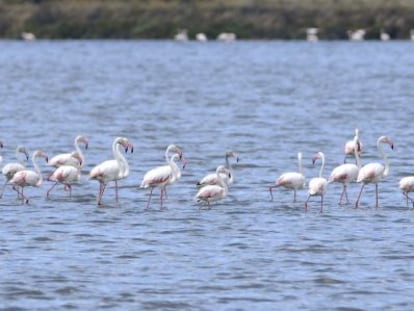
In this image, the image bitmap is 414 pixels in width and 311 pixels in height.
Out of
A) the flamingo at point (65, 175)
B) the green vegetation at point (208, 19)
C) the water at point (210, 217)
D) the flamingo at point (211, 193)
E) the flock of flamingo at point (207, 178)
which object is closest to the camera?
the water at point (210, 217)

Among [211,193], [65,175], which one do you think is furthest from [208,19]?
[211,193]

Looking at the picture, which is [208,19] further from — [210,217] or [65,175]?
[210,217]

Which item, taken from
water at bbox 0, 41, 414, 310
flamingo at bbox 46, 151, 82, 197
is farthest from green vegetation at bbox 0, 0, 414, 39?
flamingo at bbox 46, 151, 82, 197

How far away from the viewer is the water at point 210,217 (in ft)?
49.2

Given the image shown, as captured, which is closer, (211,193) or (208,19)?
(211,193)

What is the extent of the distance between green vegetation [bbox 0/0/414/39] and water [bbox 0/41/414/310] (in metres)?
35.3

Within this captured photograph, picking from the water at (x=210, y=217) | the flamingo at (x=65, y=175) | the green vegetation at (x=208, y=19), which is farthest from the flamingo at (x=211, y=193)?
the green vegetation at (x=208, y=19)

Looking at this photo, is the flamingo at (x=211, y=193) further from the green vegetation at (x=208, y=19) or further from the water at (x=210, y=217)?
the green vegetation at (x=208, y=19)

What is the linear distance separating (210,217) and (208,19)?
221 ft

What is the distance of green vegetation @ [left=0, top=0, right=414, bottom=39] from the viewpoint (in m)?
85.1

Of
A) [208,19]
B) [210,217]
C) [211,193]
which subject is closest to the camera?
[210,217]

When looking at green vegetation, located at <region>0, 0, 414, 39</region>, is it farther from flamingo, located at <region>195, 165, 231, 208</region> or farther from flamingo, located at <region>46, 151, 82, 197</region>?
flamingo, located at <region>195, 165, 231, 208</region>

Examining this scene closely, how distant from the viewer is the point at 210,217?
1984 centimetres

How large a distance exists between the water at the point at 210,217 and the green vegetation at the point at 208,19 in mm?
35283
